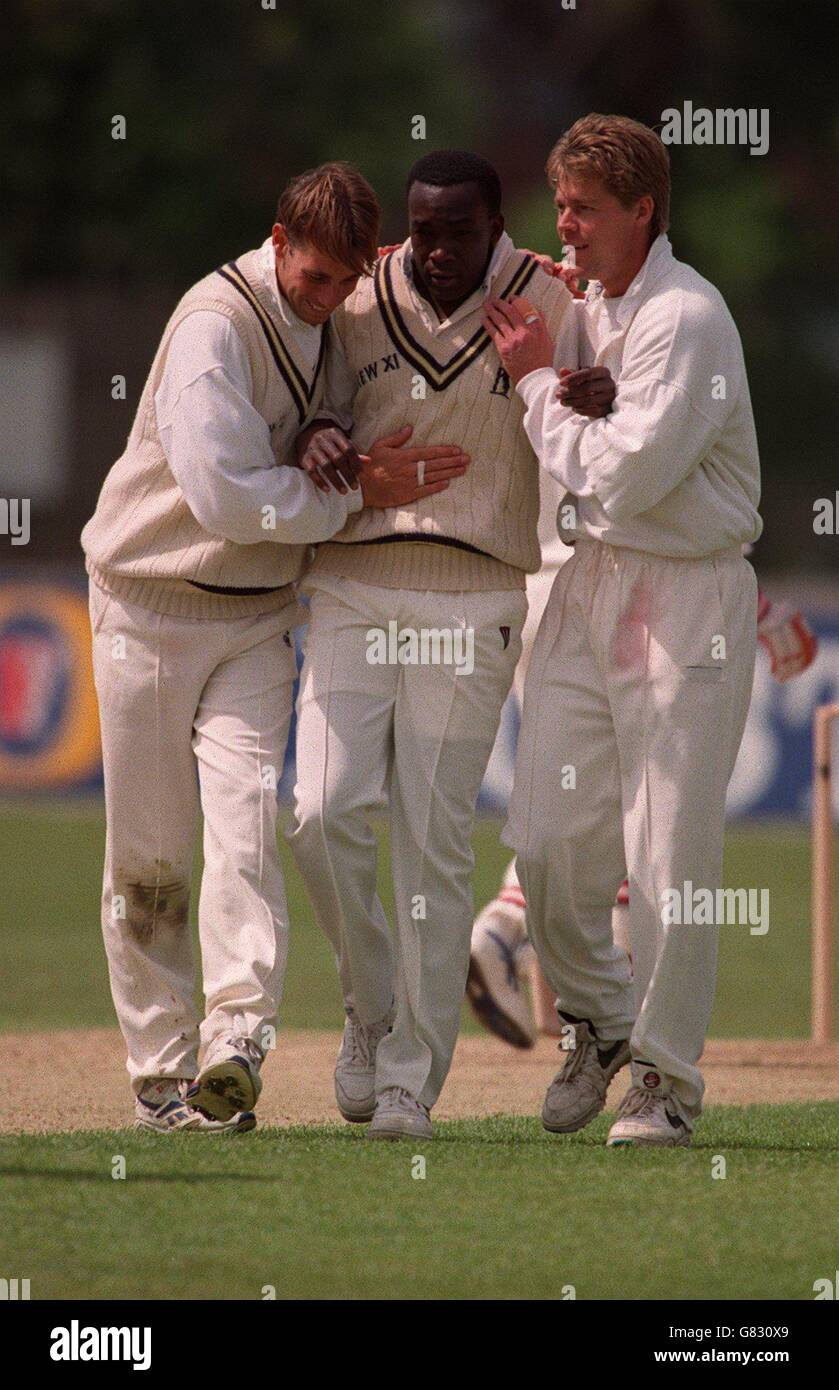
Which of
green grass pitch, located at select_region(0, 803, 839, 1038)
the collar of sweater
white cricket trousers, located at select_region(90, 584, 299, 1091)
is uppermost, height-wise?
the collar of sweater

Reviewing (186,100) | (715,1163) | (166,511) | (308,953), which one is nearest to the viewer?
(715,1163)

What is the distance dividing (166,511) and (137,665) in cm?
40

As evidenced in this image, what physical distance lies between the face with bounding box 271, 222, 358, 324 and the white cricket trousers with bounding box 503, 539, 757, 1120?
0.87 meters

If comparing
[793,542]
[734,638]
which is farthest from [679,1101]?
[793,542]

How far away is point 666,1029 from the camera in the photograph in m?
5.97

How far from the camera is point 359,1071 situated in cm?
632

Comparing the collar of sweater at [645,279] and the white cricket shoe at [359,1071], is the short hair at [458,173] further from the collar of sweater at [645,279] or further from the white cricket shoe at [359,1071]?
the white cricket shoe at [359,1071]

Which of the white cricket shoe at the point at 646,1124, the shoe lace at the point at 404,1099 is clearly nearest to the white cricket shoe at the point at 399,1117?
the shoe lace at the point at 404,1099

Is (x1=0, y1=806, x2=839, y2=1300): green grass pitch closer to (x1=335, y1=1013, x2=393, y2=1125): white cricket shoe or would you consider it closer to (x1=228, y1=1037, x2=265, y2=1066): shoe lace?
(x1=335, y1=1013, x2=393, y2=1125): white cricket shoe

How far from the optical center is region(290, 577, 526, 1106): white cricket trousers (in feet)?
19.7

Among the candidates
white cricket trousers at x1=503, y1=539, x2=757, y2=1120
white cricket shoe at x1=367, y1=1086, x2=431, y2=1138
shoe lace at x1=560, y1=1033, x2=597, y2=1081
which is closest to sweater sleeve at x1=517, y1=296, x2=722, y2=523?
white cricket trousers at x1=503, y1=539, x2=757, y2=1120

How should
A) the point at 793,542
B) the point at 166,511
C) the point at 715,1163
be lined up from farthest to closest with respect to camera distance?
the point at 793,542 → the point at 166,511 → the point at 715,1163

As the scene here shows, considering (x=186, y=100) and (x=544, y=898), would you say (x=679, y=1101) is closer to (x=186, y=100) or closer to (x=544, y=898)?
(x=544, y=898)

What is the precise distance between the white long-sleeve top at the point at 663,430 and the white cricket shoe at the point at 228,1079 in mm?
1513
